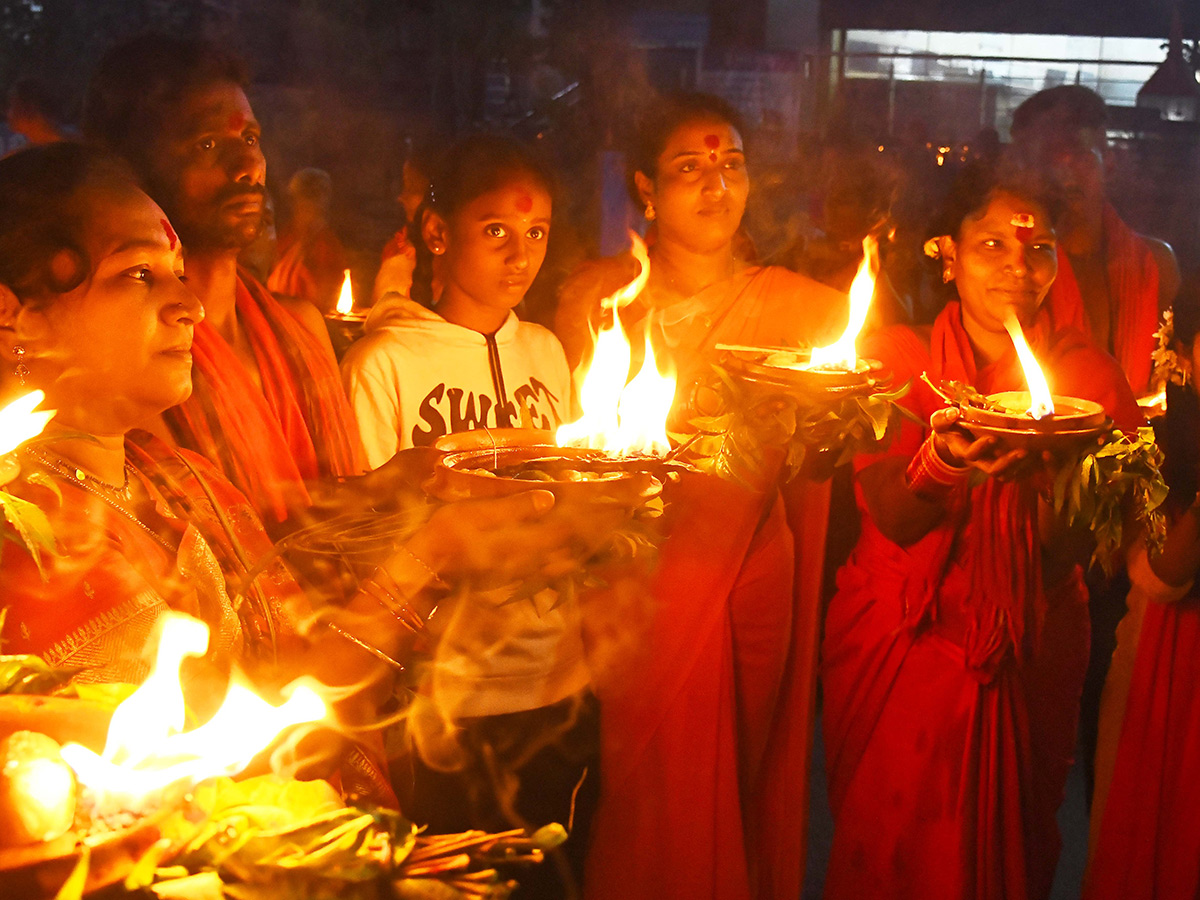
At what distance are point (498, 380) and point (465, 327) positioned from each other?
14cm

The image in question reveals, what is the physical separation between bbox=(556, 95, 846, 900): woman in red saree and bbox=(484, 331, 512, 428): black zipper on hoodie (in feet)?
0.99

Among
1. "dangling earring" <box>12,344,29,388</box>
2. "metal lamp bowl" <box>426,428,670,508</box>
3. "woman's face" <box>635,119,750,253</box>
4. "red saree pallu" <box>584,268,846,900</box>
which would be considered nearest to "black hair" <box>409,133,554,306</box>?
"woman's face" <box>635,119,750,253</box>

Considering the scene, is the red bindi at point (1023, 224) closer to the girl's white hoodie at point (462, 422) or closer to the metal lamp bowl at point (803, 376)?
the metal lamp bowl at point (803, 376)

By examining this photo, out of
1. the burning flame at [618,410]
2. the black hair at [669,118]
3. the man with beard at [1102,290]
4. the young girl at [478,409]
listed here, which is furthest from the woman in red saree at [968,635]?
the burning flame at [618,410]

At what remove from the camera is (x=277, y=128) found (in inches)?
116

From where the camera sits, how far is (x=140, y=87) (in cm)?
196

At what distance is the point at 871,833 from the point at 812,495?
0.84 metres

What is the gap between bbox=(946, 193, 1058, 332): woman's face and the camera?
254 centimetres

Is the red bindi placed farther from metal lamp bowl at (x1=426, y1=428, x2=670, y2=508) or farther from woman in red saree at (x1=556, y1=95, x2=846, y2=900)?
metal lamp bowl at (x1=426, y1=428, x2=670, y2=508)

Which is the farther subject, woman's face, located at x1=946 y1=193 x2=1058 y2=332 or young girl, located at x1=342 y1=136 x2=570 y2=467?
woman's face, located at x1=946 y1=193 x2=1058 y2=332

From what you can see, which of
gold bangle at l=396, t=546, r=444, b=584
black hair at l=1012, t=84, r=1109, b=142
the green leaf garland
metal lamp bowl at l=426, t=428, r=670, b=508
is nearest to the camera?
metal lamp bowl at l=426, t=428, r=670, b=508

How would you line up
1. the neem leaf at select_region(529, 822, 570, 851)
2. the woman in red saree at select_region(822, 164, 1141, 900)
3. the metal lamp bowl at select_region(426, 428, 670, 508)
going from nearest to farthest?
the neem leaf at select_region(529, 822, 570, 851)
the metal lamp bowl at select_region(426, 428, 670, 508)
the woman in red saree at select_region(822, 164, 1141, 900)

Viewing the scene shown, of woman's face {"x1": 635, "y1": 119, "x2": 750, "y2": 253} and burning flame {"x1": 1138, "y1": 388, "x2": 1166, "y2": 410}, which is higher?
woman's face {"x1": 635, "y1": 119, "x2": 750, "y2": 253}

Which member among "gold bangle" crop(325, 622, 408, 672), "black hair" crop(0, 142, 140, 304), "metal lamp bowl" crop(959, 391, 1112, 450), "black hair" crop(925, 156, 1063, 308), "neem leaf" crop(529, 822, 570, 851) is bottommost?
"gold bangle" crop(325, 622, 408, 672)
